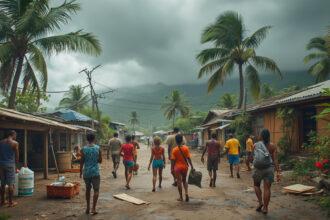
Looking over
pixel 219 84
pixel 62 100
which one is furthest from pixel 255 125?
pixel 62 100

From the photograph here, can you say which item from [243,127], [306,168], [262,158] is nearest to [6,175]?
[262,158]

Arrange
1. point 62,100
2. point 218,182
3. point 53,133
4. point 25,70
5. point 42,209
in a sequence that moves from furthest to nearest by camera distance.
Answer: point 62,100
point 53,133
point 25,70
point 218,182
point 42,209

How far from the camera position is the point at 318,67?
32.7m

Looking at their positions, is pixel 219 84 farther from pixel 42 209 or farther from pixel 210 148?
pixel 42 209

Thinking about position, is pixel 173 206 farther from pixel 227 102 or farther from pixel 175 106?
pixel 175 106

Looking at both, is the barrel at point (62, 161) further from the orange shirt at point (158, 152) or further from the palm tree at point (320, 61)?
the palm tree at point (320, 61)

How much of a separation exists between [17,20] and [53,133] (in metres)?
7.79

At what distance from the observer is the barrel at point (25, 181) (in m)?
9.58

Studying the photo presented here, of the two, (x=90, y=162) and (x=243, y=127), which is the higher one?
(x=243, y=127)

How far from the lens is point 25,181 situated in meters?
9.70

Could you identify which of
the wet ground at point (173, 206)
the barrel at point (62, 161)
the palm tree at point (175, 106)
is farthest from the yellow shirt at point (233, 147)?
the palm tree at point (175, 106)

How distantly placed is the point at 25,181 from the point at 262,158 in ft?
20.8

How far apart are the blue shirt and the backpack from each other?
219 inches

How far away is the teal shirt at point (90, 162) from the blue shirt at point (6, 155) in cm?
205
